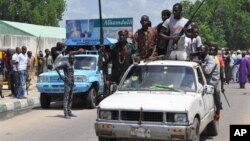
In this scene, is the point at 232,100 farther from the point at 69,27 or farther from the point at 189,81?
the point at 69,27

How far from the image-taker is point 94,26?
32312 millimetres

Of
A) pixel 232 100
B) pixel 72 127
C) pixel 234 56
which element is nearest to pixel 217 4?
pixel 234 56

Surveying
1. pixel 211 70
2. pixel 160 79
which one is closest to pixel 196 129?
pixel 160 79

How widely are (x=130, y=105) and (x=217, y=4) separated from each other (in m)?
77.1

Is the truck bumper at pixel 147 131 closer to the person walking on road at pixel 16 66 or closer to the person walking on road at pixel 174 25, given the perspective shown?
the person walking on road at pixel 174 25

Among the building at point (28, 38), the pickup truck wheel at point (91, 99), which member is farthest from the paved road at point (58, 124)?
the building at point (28, 38)

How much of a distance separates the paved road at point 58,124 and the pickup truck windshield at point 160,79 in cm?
168

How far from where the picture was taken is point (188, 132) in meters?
7.27

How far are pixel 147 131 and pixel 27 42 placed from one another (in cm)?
2994

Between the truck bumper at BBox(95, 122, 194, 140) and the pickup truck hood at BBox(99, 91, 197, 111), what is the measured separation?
26 cm

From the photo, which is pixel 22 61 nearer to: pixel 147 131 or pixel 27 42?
pixel 147 131

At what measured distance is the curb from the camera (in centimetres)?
1486

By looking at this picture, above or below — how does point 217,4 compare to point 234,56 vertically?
above

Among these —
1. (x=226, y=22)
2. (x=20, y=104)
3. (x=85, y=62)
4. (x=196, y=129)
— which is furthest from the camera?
(x=226, y=22)
